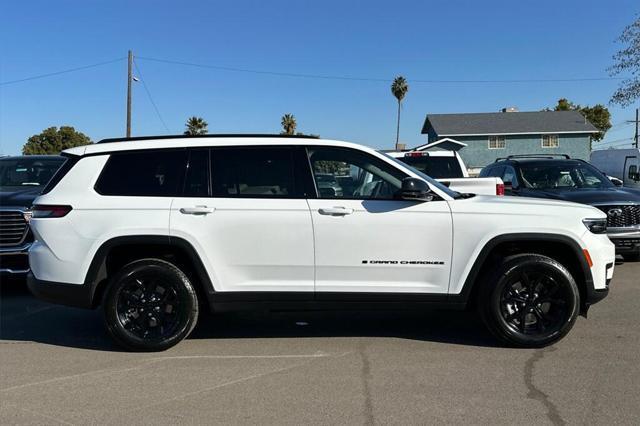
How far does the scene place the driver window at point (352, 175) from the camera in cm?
483

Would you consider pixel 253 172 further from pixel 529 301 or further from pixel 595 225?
pixel 595 225

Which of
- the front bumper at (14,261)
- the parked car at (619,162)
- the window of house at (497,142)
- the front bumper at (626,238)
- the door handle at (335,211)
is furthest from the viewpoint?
the window of house at (497,142)

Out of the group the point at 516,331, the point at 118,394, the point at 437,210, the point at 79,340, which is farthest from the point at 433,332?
the point at 79,340

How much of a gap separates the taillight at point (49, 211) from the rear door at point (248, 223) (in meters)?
0.95

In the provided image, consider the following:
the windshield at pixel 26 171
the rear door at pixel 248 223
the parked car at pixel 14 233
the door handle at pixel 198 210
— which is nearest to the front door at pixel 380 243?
the rear door at pixel 248 223

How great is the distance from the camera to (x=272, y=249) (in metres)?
4.74

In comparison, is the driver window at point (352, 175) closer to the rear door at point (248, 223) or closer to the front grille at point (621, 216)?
the rear door at point (248, 223)

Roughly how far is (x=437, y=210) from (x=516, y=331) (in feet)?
4.23

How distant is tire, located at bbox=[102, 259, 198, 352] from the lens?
4797 mm

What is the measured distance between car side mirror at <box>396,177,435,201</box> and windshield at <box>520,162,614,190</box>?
5.44 m

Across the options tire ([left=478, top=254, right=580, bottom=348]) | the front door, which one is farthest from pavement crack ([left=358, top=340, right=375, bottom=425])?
tire ([left=478, top=254, right=580, bottom=348])

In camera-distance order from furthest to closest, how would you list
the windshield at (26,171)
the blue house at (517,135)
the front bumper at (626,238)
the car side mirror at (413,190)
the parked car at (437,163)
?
the blue house at (517,135), the parked car at (437,163), the windshield at (26,171), the front bumper at (626,238), the car side mirror at (413,190)

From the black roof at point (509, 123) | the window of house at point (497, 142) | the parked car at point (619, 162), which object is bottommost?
the parked car at point (619, 162)

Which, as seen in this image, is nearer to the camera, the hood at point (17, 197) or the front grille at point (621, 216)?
the hood at point (17, 197)
